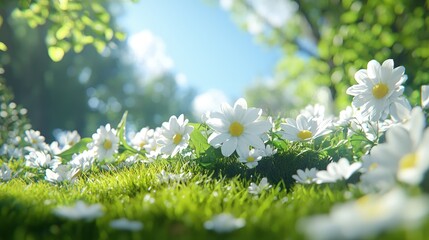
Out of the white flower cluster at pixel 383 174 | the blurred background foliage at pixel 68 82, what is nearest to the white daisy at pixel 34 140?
the white flower cluster at pixel 383 174

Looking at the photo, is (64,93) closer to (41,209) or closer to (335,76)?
(335,76)

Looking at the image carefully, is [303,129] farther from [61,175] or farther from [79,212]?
[79,212]

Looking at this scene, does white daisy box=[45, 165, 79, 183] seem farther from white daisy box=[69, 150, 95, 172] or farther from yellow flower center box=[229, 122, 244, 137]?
yellow flower center box=[229, 122, 244, 137]

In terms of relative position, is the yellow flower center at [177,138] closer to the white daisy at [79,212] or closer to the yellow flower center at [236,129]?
the yellow flower center at [236,129]

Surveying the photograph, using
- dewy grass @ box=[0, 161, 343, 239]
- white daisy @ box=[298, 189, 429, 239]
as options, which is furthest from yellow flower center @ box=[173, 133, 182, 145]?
white daisy @ box=[298, 189, 429, 239]

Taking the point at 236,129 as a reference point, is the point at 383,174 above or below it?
below

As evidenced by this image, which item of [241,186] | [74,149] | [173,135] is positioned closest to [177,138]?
[173,135]

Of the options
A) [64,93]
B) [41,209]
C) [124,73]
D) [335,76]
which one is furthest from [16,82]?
[41,209]

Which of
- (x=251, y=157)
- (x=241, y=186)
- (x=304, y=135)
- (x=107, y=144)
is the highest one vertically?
(x=107, y=144)
